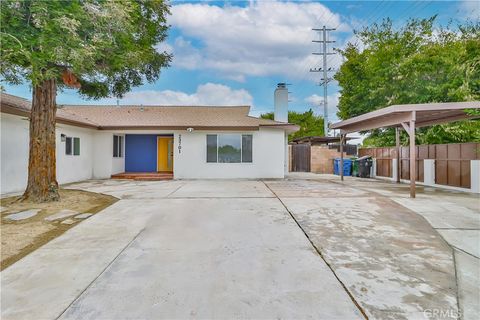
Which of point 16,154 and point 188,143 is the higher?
point 188,143

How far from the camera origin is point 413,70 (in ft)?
47.3

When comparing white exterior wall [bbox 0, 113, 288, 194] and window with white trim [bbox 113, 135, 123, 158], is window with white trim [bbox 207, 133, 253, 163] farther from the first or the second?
window with white trim [bbox 113, 135, 123, 158]

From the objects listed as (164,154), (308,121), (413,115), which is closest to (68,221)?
(413,115)

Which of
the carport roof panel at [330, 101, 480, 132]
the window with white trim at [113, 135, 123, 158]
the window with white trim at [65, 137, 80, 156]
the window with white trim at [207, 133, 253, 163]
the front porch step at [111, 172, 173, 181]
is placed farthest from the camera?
the window with white trim at [113, 135, 123, 158]

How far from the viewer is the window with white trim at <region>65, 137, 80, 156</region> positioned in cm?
1097

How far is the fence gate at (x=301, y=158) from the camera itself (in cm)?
1858

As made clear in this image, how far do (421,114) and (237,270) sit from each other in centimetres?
860

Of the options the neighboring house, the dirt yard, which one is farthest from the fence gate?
the dirt yard

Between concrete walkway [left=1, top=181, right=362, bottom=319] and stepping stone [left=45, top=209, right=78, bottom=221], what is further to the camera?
stepping stone [left=45, top=209, right=78, bottom=221]

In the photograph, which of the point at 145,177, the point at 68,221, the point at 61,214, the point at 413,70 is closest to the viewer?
the point at 68,221

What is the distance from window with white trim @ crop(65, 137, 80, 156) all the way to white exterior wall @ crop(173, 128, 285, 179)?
420 centimetres

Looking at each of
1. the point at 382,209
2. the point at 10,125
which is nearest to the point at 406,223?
the point at 382,209

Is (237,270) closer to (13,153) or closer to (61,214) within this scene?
(61,214)

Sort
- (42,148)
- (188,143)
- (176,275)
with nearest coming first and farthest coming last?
(176,275) → (42,148) → (188,143)
